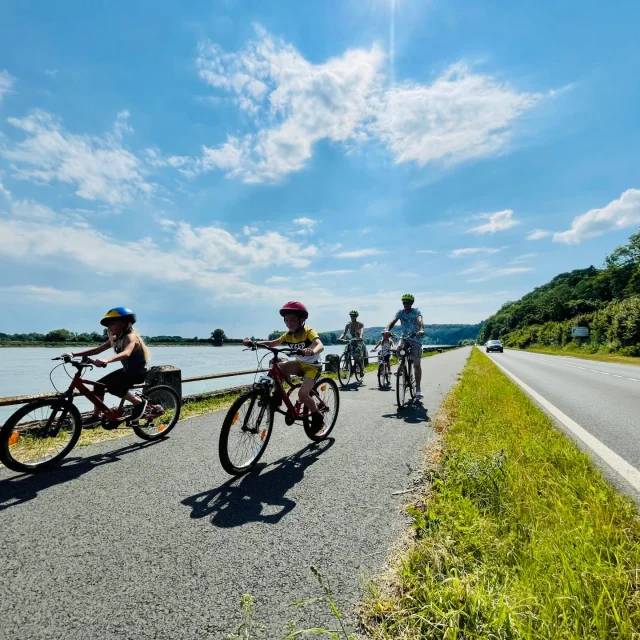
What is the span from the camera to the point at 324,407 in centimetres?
518

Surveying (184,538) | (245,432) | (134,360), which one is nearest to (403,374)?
(245,432)

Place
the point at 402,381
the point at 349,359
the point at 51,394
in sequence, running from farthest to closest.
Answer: the point at 349,359 < the point at 402,381 < the point at 51,394

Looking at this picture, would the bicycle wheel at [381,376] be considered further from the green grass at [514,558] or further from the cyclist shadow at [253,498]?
the green grass at [514,558]

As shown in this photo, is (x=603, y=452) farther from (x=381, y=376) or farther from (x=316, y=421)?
(x=381, y=376)

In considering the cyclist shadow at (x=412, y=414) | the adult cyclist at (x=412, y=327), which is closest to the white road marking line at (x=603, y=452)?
the cyclist shadow at (x=412, y=414)

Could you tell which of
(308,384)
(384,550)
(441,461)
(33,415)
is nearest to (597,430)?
(441,461)

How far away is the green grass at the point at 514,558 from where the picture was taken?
1.67 meters

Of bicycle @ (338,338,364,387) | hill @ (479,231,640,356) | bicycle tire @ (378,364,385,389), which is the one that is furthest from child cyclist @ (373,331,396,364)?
hill @ (479,231,640,356)

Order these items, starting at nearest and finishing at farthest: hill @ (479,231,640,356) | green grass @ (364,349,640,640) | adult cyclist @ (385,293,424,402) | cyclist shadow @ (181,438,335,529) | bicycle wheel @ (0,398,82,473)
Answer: green grass @ (364,349,640,640) < cyclist shadow @ (181,438,335,529) < bicycle wheel @ (0,398,82,473) < adult cyclist @ (385,293,424,402) < hill @ (479,231,640,356)

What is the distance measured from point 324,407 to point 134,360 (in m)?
2.80

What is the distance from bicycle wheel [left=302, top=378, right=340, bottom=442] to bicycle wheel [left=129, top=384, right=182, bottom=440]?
7.22 feet

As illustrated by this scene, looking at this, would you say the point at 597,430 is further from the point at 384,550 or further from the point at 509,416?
the point at 384,550

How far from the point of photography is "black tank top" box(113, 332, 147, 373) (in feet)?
16.3

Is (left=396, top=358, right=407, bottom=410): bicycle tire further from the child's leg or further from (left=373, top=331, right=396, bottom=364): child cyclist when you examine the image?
the child's leg
